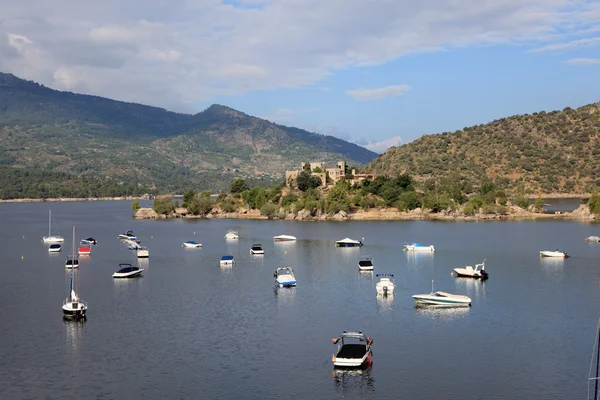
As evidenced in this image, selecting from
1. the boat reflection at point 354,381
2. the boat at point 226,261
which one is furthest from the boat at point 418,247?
the boat reflection at point 354,381

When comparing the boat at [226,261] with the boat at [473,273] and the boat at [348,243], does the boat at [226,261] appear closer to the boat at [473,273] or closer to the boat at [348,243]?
the boat at [348,243]

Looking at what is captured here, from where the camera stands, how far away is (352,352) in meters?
42.8

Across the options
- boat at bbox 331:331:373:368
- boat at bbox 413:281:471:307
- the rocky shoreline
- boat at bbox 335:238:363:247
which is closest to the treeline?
the rocky shoreline

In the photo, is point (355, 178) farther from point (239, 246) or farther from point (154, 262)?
point (154, 262)

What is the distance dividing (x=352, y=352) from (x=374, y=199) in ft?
409

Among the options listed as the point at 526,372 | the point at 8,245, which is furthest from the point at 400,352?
the point at 8,245

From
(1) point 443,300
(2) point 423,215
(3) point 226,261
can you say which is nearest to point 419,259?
(3) point 226,261

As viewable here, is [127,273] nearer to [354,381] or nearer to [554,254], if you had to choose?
[354,381]

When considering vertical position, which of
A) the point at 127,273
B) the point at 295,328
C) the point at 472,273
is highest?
the point at 472,273

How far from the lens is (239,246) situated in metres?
108

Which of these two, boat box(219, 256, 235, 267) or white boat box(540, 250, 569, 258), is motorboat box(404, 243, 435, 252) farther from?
boat box(219, 256, 235, 267)

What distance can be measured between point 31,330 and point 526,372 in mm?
36567

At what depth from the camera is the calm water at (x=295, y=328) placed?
3900cm

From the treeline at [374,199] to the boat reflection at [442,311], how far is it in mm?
102648
